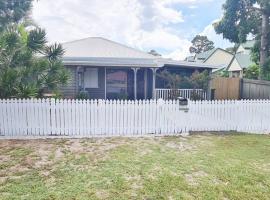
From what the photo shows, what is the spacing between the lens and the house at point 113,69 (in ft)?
49.8

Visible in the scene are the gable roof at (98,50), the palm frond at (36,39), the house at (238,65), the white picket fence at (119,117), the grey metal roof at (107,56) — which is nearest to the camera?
the white picket fence at (119,117)

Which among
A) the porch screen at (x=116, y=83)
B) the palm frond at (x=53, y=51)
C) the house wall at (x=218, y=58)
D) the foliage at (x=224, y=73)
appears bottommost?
the porch screen at (x=116, y=83)

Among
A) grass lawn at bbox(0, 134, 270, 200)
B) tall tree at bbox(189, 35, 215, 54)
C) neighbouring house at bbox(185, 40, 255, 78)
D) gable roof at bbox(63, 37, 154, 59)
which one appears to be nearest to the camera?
grass lawn at bbox(0, 134, 270, 200)

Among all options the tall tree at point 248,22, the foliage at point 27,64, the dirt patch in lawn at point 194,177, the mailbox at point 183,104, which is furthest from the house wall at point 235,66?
the dirt patch in lawn at point 194,177

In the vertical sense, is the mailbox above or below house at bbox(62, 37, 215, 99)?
below

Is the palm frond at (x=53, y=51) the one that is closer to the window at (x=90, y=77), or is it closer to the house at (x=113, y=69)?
the house at (x=113, y=69)

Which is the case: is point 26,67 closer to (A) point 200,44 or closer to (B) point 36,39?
(B) point 36,39

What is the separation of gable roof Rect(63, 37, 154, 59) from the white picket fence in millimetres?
7380

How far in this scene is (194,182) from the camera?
5.11 metres

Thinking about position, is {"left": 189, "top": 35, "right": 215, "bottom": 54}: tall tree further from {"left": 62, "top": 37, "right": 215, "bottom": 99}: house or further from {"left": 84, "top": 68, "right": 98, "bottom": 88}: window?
{"left": 84, "top": 68, "right": 98, "bottom": 88}: window

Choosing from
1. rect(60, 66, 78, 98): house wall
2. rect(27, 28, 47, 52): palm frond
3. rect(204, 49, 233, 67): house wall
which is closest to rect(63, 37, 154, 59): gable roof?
rect(60, 66, 78, 98): house wall

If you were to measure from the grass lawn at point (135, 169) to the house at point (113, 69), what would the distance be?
779 cm

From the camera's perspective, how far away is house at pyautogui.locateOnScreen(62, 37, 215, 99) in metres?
15.2

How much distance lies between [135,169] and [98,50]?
510 inches
